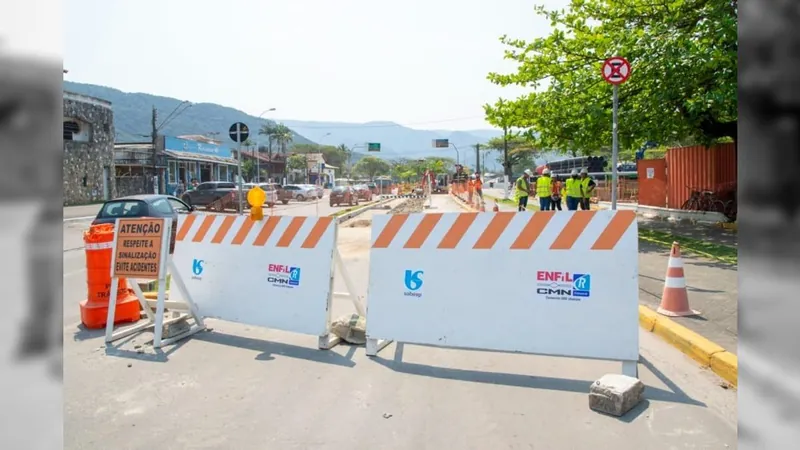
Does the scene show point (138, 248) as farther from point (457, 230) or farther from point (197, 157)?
point (197, 157)

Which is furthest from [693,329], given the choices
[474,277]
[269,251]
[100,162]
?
[100,162]

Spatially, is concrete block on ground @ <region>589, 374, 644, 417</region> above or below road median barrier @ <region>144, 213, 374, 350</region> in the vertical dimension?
below

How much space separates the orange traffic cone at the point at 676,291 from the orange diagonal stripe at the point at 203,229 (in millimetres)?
5449

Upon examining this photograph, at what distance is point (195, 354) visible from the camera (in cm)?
562

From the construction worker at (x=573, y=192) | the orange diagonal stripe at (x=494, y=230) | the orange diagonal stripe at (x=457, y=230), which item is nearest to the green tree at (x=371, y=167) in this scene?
the construction worker at (x=573, y=192)

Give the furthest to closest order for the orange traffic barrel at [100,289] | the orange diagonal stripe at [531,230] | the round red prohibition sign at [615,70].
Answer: the round red prohibition sign at [615,70]
the orange traffic barrel at [100,289]
the orange diagonal stripe at [531,230]

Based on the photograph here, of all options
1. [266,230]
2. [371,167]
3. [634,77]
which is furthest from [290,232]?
[371,167]

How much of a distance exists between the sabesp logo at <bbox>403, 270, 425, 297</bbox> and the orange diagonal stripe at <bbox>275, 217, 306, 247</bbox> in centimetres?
141

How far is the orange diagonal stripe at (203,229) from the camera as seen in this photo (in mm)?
6703

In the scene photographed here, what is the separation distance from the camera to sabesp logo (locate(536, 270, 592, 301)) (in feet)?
16.0

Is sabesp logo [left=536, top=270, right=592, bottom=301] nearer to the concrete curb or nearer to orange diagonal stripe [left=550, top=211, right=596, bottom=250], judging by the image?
orange diagonal stripe [left=550, top=211, right=596, bottom=250]

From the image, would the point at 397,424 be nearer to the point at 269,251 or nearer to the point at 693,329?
the point at 269,251

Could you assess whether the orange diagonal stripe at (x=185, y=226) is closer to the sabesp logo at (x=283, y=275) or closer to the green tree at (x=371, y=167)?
the sabesp logo at (x=283, y=275)

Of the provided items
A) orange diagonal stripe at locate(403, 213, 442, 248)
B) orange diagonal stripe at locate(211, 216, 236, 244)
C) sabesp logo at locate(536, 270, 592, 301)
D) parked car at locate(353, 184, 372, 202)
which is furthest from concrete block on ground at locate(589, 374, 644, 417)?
parked car at locate(353, 184, 372, 202)
